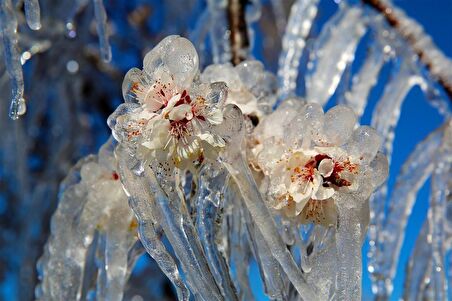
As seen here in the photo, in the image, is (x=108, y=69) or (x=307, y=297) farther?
(x=108, y=69)

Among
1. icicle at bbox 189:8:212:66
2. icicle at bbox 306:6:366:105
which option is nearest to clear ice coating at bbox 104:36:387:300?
icicle at bbox 306:6:366:105

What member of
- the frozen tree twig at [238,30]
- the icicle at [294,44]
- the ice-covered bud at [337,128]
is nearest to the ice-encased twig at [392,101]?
the icicle at [294,44]

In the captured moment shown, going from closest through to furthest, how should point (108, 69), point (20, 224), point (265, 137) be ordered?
point (265, 137) < point (20, 224) < point (108, 69)

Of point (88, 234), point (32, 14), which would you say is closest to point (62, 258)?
point (88, 234)

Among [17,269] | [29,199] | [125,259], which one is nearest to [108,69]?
[29,199]

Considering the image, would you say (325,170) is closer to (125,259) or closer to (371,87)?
(125,259)

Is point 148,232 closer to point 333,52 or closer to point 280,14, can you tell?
point 333,52

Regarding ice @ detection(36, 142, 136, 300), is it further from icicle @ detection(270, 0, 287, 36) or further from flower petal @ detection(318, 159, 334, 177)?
icicle @ detection(270, 0, 287, 36)
